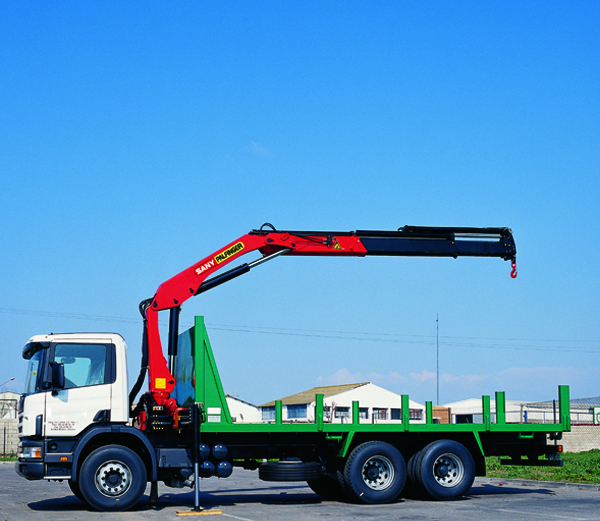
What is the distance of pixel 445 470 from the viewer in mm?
14812

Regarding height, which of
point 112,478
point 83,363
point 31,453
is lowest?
point 112,478

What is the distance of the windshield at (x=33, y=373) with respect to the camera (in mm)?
13070

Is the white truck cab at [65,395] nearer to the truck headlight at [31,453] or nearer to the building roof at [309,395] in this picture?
the truck headlight at [31,453]

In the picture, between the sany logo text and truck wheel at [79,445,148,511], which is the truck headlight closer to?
truck wheel at [79,445,148,511]

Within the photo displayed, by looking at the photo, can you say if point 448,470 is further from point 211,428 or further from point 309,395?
point 211,428

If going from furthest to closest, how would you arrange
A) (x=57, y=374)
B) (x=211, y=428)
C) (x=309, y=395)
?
(x=309, y=395)
(x=211, y=428)
(x=57, y=374)

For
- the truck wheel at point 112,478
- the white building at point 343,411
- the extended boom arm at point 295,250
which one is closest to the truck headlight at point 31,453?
the truck wheel at point 112,478

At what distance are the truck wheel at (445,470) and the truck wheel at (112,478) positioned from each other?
5307 mm

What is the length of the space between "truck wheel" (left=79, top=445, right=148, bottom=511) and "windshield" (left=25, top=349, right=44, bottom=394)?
157 centimetres

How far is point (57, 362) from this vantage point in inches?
515

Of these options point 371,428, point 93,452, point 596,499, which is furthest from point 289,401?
point 596,499

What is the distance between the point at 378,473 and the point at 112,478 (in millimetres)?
4991

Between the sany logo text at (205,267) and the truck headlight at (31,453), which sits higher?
the sany logo text at (205,267)

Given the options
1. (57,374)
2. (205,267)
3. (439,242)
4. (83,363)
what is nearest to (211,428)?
(83,363)
